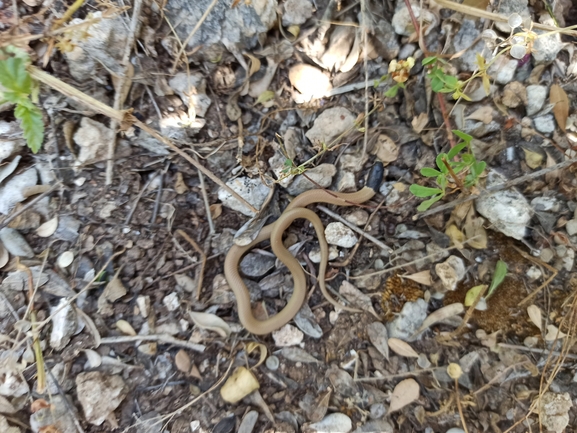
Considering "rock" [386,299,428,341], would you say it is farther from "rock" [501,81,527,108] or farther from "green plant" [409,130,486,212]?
"rock" [501,81,527,108]

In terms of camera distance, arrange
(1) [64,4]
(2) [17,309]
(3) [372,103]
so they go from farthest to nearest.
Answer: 1. (3) [372,103]
2. (2) [17,309]
3. (1) [64,4]

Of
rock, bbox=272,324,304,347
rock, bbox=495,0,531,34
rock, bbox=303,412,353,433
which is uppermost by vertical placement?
rock, bbox=495,0,531,34

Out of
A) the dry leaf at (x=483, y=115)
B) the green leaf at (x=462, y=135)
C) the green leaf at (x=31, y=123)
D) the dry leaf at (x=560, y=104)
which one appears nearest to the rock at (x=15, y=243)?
the green leaf at (x=31, y=123)

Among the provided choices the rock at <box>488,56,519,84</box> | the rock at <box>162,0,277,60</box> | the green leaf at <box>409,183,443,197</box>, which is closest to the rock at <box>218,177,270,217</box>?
the rock at <box>162,0,277,60</box>

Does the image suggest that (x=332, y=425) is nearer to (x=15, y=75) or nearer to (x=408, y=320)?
(x=408, y=320)

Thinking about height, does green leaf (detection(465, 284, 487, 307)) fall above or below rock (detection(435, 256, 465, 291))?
below

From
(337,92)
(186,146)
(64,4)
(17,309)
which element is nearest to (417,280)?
(337,92)

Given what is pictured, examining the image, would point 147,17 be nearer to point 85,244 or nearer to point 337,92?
point 337,92
